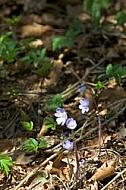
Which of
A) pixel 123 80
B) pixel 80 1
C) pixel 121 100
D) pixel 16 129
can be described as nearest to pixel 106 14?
pixel 80 1

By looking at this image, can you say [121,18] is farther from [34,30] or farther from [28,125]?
[28,125]

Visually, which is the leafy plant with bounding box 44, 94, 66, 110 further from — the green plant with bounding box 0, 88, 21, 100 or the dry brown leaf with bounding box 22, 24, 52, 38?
the dry brown leaf with bounding box 22, 24, 52, 38

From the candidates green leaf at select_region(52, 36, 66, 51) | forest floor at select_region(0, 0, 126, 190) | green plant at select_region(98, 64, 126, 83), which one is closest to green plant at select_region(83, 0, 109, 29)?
forest floor at select_region(0, 0, 126, 190)

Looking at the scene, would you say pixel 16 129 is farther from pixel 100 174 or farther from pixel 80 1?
pixel 80 1

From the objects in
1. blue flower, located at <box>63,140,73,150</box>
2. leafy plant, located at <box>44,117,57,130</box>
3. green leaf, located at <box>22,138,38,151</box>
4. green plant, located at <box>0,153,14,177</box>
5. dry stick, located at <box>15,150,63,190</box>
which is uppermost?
leafy plant, located at <box>44,117,57,130</box>

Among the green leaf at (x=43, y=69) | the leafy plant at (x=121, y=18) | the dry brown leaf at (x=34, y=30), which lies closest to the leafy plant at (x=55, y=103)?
the green leaf at (x=43, y=69)
